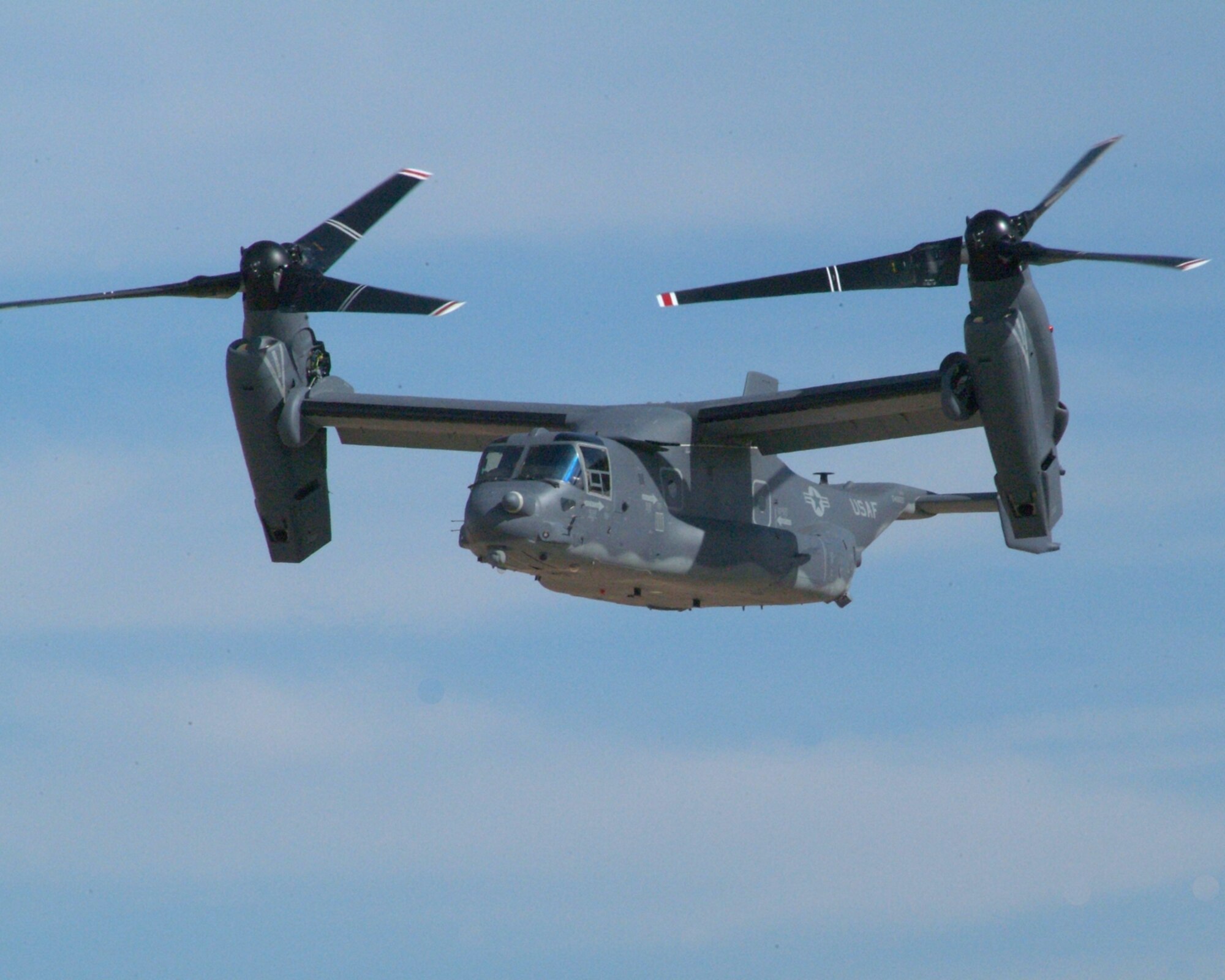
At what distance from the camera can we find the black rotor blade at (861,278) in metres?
27.8

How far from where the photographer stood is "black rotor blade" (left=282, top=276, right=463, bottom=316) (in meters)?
28.8

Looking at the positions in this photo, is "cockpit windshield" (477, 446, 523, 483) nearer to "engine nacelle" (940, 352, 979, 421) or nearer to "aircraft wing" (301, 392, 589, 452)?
"aircraft wing" (301, 392, 589, 452)

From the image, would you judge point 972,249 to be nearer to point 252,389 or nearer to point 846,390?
point 846,390

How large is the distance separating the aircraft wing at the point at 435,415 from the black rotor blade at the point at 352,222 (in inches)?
75.4

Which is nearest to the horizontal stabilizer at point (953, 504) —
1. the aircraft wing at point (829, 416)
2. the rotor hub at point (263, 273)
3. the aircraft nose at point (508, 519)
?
the aircraft wing at point (829, 416)

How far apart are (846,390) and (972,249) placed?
8.56ft

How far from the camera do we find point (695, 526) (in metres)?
28.1

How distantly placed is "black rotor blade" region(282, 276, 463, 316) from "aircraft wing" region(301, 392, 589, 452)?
1.35 m

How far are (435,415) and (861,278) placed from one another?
627 centimetres

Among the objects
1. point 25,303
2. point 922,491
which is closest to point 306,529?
point 25,303

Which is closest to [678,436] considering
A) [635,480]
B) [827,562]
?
[635,480]

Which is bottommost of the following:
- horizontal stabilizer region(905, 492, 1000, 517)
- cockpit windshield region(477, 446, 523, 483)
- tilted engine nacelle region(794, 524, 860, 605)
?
horizontal stabilizer region(905, 492, 1000, 517)

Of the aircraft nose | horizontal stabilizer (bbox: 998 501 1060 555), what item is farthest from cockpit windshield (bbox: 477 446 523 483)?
horizontal stabilizer (bbox: 998 501 1060 555)

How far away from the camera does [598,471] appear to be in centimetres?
2709
